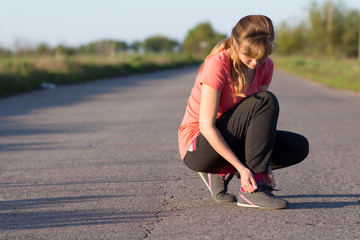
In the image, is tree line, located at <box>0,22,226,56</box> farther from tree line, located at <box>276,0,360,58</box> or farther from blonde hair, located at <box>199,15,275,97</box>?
blonde hair, located at <box>199,15,275,97</box>

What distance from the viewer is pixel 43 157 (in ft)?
18.2

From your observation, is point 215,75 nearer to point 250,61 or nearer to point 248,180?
point 250,61

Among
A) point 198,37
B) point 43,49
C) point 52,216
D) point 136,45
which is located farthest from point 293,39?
point 52,216

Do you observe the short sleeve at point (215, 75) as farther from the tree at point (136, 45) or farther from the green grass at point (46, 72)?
the tree at point (136, 45)

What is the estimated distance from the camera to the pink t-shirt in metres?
3.31

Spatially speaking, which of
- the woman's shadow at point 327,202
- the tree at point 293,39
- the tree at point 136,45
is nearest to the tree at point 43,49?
the woman's shadow at point 327,202

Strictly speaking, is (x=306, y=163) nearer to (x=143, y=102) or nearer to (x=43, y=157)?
(x=43, y=157)

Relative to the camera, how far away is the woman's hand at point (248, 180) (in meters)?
3.35

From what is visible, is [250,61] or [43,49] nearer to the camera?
[250,61]

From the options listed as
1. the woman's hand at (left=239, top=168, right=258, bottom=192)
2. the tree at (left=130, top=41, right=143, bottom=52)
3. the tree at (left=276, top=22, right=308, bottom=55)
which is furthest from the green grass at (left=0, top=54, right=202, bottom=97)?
the tree at (left=130, top=41, right=143, bottom=52)

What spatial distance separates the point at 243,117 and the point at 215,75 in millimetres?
329

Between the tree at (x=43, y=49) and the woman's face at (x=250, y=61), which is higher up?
the woman's face at (x=250, y=61)

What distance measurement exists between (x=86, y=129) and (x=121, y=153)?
7.10 feet

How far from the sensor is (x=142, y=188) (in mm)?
4152
